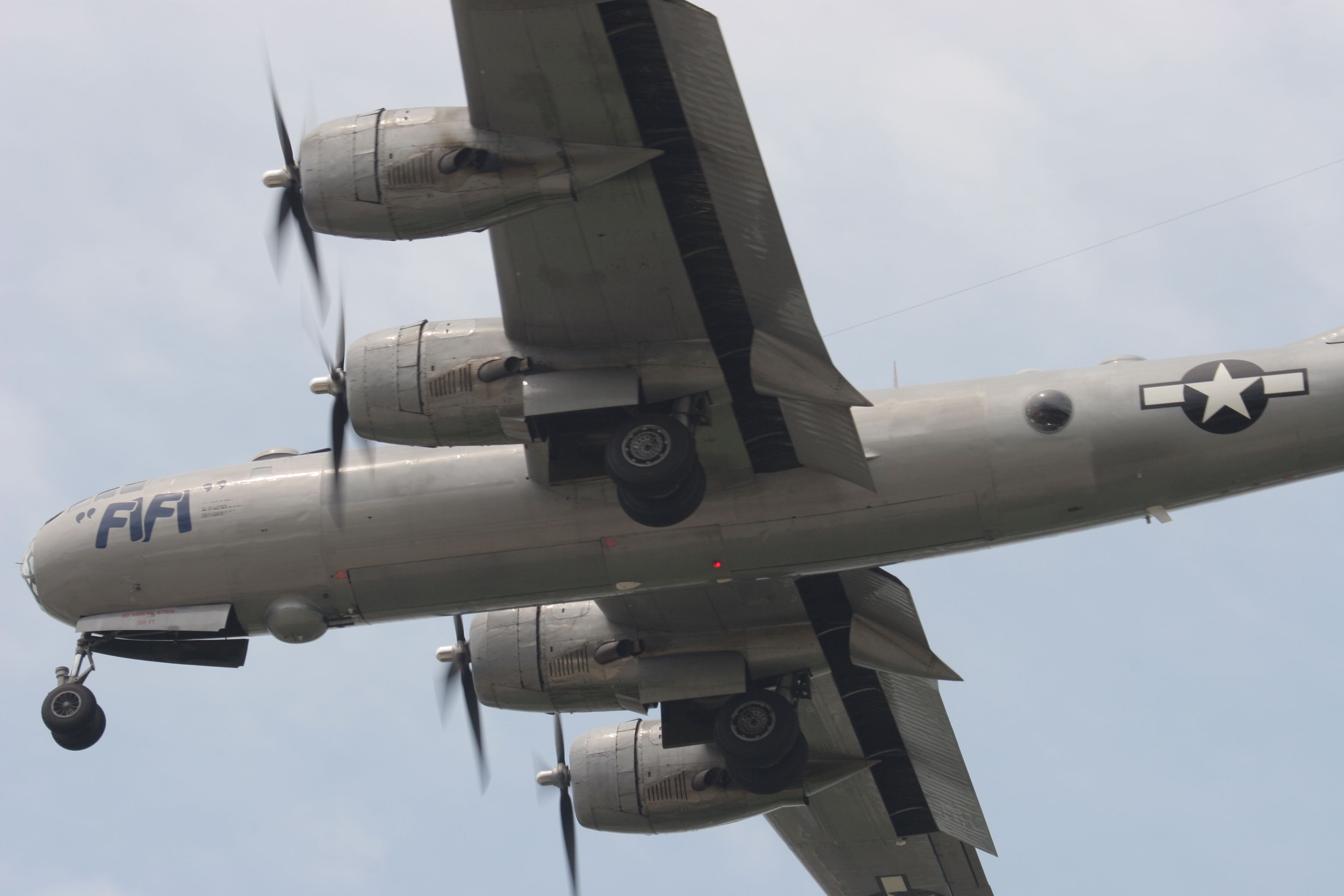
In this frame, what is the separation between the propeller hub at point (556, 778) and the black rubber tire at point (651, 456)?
7636mm

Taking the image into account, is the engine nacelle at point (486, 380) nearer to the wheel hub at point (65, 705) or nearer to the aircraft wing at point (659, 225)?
the aircraft wing at point (659, 225)

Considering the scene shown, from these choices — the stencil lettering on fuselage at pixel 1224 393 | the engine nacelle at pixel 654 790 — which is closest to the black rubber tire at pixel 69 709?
the engine nacelle at pixel 654 790

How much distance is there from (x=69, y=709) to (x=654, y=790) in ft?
27.1

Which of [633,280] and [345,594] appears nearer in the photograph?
[633,280]

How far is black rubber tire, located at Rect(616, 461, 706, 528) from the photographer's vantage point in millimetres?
18734

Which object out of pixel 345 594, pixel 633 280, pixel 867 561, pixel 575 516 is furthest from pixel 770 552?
pixel 345 594

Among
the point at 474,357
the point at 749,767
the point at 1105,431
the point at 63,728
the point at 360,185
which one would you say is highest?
the point at 360,185

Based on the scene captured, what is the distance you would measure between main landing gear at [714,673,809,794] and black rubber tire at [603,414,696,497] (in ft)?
15.9

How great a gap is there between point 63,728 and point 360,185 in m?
9.38

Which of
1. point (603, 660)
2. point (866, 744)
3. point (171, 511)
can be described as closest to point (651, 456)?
point (603, 660)

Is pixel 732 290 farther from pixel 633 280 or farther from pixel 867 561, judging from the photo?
pixel 867 561

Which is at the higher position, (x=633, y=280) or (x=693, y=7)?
(x=693, y=7)

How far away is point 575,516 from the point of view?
67.7ft

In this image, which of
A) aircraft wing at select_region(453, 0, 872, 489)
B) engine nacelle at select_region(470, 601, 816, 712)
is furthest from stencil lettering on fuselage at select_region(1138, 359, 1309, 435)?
engine nacelle at select_region(470, 601, 816, 712)
